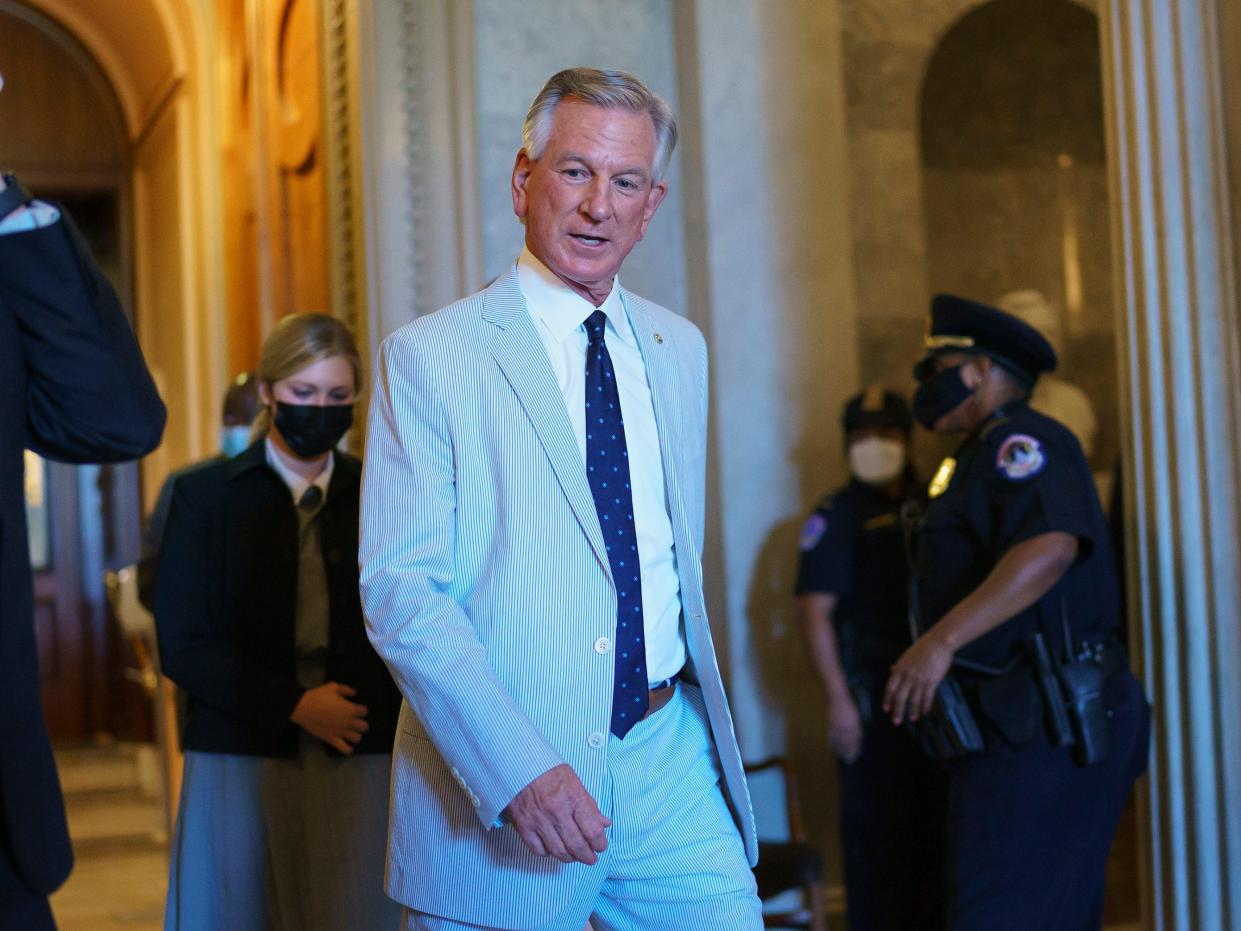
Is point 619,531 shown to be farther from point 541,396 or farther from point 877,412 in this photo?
point 877,412

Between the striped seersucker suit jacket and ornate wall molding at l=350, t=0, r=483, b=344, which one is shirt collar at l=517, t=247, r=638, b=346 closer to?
the striped seersucker suit jacket

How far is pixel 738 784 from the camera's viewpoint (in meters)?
2.26

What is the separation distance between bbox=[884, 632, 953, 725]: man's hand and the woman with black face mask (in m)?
1.25

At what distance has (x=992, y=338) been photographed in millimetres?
3680

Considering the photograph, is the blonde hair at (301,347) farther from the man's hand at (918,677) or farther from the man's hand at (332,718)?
the man's hand at (918,677)

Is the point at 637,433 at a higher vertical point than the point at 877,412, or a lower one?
lower

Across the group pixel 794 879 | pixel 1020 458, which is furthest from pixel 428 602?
pixel 794 879

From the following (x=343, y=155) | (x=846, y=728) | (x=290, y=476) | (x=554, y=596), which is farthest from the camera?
(x=343, y=155)

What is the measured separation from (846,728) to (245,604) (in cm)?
192

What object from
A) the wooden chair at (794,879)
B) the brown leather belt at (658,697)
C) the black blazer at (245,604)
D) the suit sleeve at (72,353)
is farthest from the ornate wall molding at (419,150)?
the suit sleeve at (72,353)

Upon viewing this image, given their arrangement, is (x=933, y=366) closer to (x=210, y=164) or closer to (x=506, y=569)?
(x=506, y=569)

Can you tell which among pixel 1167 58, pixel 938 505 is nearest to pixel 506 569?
pixel 938 505

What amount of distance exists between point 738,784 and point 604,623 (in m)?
0.38

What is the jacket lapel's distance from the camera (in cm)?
208
